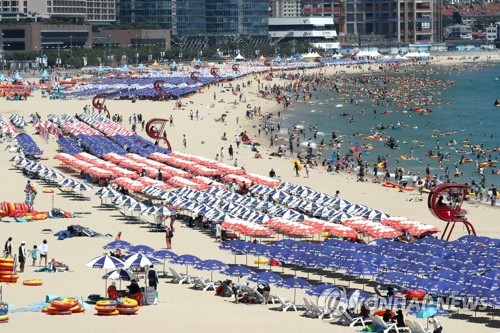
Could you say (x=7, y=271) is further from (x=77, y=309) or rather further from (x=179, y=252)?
(x=179, y=252)

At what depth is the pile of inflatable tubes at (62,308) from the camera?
100 feet

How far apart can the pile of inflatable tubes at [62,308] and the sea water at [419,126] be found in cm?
3727

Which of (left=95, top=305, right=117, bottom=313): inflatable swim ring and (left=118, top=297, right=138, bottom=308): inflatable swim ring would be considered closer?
(left=95, top=305, right=117, bottom=313): inflatable swim ring

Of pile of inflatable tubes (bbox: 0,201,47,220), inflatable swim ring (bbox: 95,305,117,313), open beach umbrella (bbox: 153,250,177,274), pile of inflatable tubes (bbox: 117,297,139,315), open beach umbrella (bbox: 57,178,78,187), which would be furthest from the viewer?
open beach umbrella (bbox: 57,178,78,187)

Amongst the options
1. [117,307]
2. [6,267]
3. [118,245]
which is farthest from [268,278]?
[6,267]

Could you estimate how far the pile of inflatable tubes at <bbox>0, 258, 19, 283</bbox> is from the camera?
34562 mm

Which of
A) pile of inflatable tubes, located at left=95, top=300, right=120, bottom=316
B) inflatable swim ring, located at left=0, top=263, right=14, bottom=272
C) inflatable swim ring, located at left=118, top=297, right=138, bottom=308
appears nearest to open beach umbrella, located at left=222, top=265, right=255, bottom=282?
inflatable swim ring, located at left=118, top=297, right=138, bottom=308

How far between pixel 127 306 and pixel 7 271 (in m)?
5.39

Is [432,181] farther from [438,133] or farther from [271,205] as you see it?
→ [438,133]

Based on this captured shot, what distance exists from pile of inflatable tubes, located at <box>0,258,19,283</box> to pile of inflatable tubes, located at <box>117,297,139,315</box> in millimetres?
4766

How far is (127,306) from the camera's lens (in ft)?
102

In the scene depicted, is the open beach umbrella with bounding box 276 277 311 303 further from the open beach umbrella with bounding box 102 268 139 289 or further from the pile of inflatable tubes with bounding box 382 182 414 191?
the pile of inflatable tubes with bounding box 382 182 414 191

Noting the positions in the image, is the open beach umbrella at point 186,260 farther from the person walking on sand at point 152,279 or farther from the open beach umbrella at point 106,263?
Answer: the open beach umbrella at point 106,263

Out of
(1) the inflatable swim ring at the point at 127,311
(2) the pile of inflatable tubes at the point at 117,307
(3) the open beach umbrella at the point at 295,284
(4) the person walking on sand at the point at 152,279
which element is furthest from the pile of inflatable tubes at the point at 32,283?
(3) the open beach umbrella at the point at 295,284
